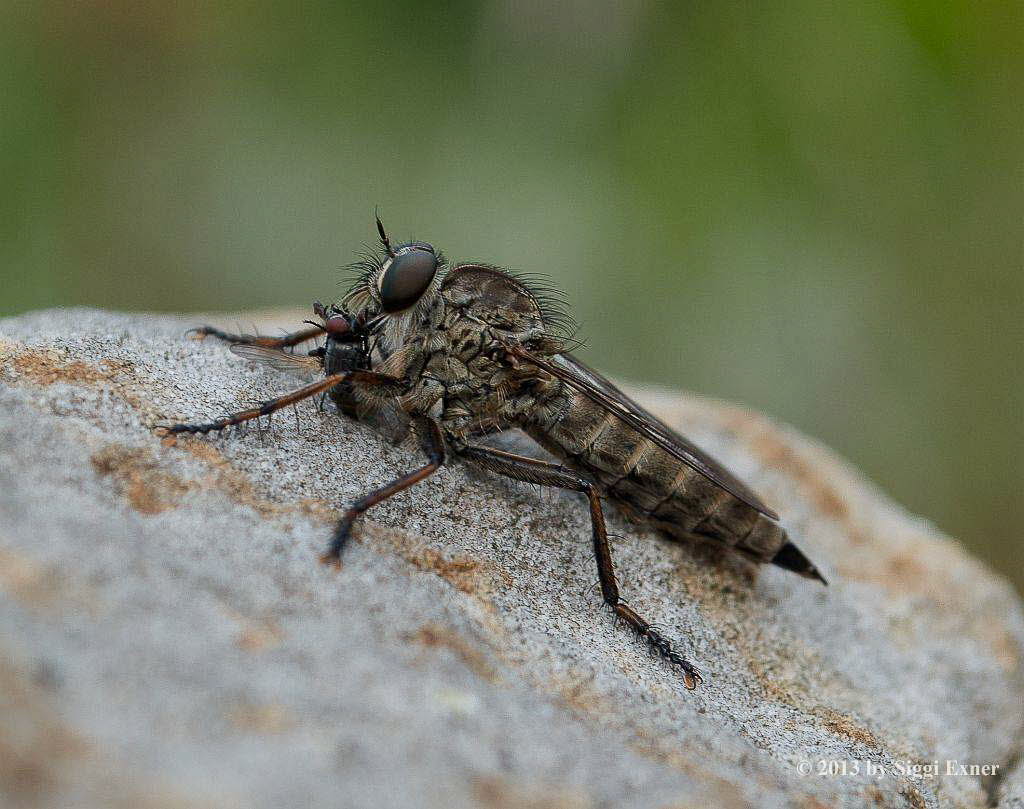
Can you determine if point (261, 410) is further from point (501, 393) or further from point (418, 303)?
point (501, 393)

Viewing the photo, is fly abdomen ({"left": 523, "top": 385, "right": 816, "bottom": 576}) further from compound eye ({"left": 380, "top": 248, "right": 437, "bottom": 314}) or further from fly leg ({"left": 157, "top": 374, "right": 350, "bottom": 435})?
fly leg ({"left": 157, "top": 374, "right": 350, "bottom": 435})

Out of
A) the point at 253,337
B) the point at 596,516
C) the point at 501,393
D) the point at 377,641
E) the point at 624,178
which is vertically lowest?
the point at 253,337

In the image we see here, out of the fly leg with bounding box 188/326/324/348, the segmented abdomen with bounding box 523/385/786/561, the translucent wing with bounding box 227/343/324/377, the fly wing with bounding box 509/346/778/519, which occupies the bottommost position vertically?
the fly leg with bounding box 188/326/324/348

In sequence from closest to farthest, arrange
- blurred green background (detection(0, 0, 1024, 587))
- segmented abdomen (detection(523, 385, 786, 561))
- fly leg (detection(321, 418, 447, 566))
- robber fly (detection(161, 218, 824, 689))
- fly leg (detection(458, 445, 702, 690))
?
1. fly leg (detection(321, 418, 447, 566))
2. fly leg (detection(458, 445, 702, 690))
3. robber fly (detection(161, 218, 824, 689))
4. segmented abdomen (detection(523, 385, 786, 561))
5. blurred green background (detection(0, 0, 1024, 587))

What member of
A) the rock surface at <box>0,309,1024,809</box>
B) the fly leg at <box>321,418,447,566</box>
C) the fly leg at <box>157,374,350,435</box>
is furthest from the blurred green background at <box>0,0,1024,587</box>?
the fly leg at <box>157,374,350,435</box>

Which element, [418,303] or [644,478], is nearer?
[418,303]

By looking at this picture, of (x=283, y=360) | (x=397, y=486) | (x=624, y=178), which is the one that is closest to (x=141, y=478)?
(x=397, y=486)

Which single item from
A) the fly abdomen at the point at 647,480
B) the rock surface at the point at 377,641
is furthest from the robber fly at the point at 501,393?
the rock surface at the point at 377,641

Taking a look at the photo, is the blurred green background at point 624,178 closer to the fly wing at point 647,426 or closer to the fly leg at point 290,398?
the fly wing at point 647,426
